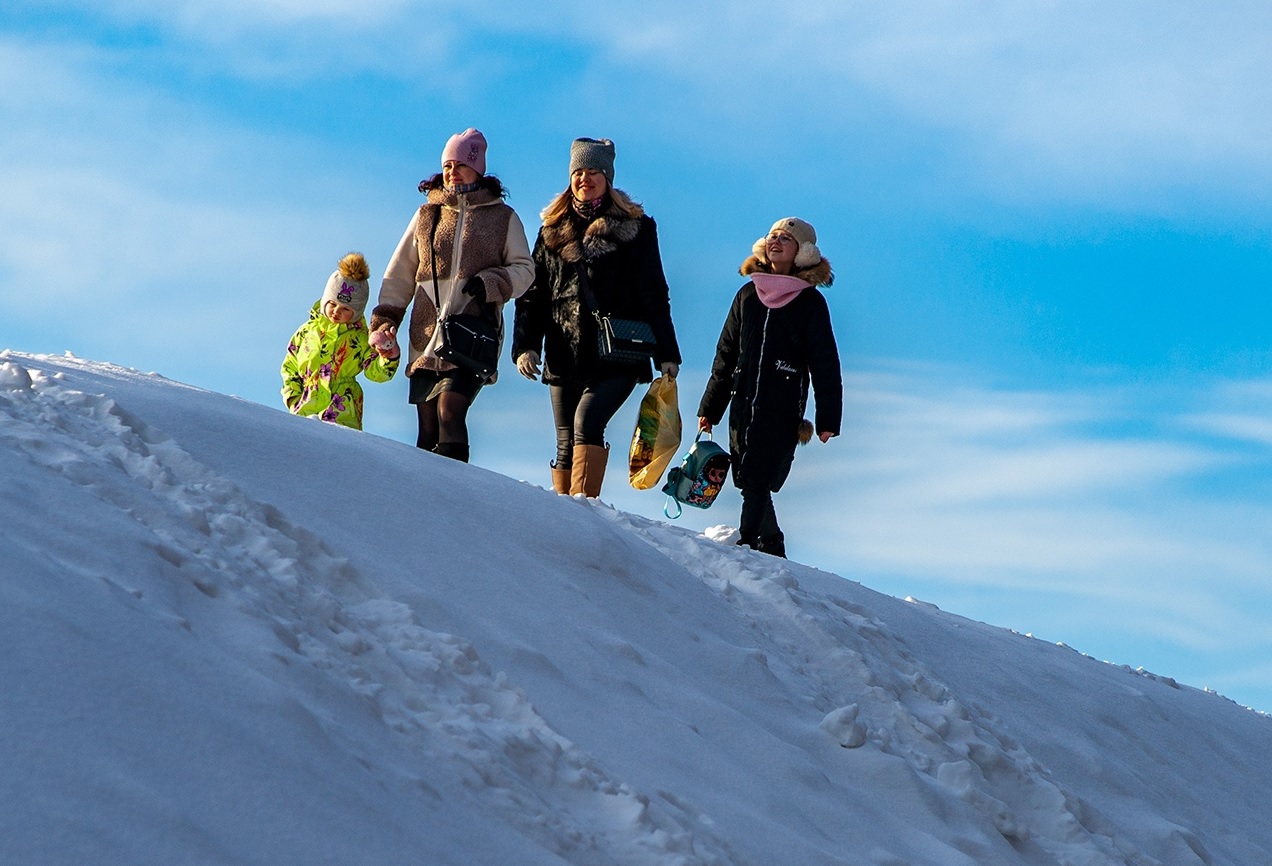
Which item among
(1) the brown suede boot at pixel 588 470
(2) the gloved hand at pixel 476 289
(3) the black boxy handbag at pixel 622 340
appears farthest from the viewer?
(3) the black boxy handbag at pixel 622 340

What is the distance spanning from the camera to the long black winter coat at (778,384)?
26.0ft

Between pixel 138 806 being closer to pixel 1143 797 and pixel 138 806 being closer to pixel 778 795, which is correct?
pixel 778 795

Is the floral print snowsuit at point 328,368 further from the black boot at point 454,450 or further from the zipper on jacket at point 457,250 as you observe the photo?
the black boot at point 454,450

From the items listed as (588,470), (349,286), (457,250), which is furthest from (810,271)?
(349,286)

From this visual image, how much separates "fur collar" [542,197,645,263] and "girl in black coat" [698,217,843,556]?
2.92ft

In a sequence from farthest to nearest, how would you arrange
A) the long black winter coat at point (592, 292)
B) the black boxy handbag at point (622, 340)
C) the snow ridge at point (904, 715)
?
the long black winter coat at point (592, 292) < the black boxy handbag at point (622, 340) < the snow ridge at point (904, 715)

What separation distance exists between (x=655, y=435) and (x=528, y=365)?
858 millimetres

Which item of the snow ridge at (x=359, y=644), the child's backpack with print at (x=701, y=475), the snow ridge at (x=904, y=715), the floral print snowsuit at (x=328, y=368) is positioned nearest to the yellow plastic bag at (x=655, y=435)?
the child's backpack with print at (x=701, y=475)

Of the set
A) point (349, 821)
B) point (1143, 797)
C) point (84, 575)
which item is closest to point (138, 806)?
point (349, 821)

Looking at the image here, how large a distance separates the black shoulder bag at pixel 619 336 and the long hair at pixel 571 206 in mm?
386

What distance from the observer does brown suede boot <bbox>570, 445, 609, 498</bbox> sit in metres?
7.40

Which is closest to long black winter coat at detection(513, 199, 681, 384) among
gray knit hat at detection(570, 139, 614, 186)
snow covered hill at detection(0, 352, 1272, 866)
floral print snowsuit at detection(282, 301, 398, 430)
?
gray knit hat at detection(570, 139, 614, 186)

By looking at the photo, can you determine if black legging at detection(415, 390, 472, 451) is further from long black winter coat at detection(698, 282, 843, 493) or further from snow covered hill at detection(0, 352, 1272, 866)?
long black winter coat at detection(698, 282, 843, 493)

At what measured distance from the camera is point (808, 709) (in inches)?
196
